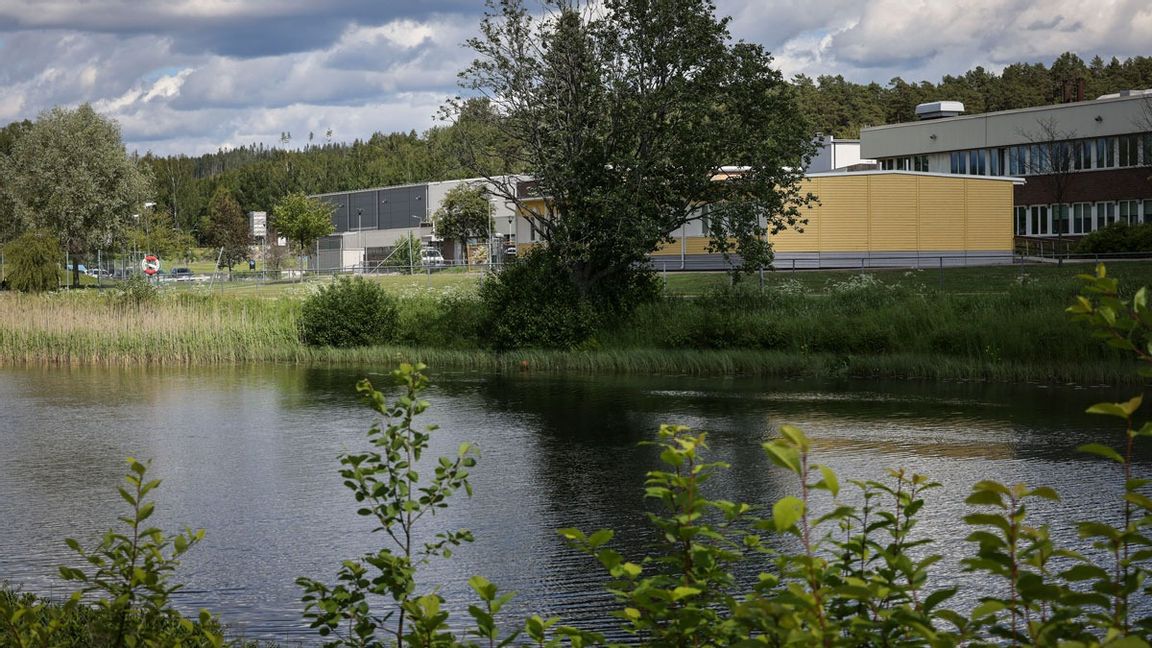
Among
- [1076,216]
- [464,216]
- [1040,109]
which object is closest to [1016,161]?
[1040,109]

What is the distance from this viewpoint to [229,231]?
330 ft

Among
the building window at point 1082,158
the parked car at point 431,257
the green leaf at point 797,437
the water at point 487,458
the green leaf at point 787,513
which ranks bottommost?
the water at point 487,458

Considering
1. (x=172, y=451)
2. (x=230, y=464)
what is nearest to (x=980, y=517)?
(x=230, y=464)

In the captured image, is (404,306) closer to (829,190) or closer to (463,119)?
(463,119)

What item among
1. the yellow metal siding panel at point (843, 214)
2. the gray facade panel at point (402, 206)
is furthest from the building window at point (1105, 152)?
the gray facade panel at point (402, 206)

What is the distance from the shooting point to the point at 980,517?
137 inches

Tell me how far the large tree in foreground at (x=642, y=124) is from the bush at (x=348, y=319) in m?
4.69

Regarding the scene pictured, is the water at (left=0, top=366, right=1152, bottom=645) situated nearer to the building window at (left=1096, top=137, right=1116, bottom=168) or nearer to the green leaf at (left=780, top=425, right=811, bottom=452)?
the green leaf at (left=780, top=425, right=811, bottom=452)

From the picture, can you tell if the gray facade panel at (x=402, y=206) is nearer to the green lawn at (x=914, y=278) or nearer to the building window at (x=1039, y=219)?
the green lawn at (x=914, y=278)

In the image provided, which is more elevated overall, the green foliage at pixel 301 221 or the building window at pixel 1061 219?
the green foliage at pixel 301 221

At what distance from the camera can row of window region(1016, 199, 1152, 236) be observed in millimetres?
60906

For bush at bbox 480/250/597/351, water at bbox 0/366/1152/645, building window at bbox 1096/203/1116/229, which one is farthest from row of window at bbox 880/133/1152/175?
water at bbox 0/366/1152/645

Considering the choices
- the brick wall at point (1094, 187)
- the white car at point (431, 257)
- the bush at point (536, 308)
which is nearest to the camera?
the bush at point (536, 308)

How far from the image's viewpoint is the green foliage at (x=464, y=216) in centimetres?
7619
